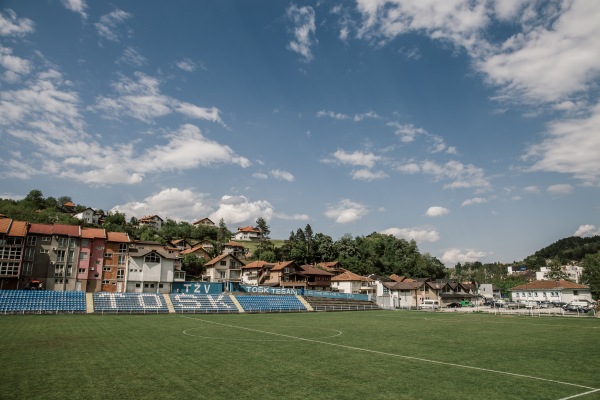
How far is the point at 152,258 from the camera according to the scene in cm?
6500

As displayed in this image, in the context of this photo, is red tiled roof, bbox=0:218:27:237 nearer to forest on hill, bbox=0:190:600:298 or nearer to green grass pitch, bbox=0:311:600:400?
green grass pitch, bbox=0:311:600:400

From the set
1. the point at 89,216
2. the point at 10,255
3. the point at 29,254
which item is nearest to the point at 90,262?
the point at 29,254

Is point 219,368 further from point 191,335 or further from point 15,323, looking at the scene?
point 15,323

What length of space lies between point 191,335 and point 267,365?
12630mm

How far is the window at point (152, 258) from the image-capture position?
212ft

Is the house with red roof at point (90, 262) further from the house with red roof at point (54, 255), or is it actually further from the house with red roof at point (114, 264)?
the house with red roof at point (114, 264)

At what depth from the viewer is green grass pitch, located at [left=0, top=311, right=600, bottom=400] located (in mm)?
13031

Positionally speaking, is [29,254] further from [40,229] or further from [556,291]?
[556,291]

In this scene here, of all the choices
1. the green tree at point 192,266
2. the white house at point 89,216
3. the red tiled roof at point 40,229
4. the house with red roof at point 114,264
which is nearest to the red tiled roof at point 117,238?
the house with red roof at point 114,264

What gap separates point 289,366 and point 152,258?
5381cm

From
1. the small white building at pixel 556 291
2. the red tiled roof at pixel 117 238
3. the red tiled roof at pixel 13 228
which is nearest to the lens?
the red tiled roof at pixel 13 228

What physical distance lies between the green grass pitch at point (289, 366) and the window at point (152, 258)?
35634 millimetres

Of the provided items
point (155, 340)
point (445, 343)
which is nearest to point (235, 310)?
point (155, 340)

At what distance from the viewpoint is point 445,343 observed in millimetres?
25531
